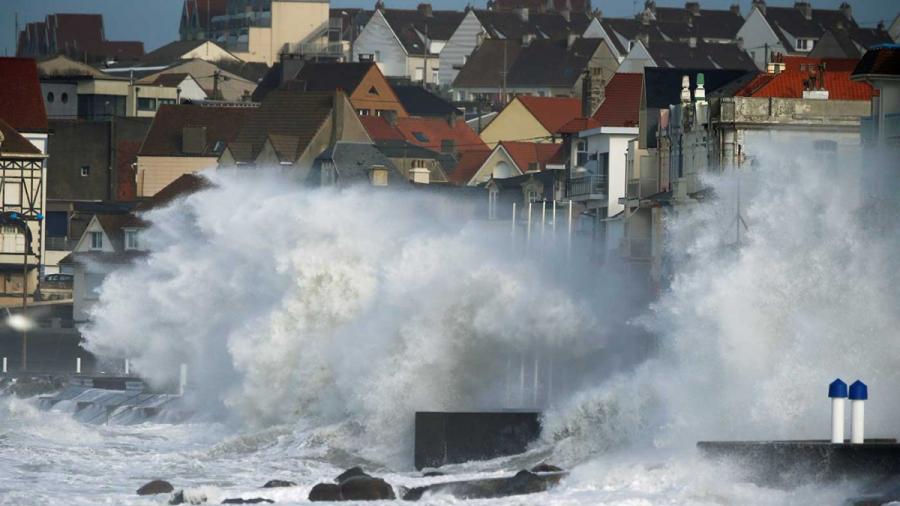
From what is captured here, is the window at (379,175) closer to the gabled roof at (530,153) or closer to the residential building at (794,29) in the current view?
the gabled roof at (530,153)

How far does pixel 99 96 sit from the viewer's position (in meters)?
126

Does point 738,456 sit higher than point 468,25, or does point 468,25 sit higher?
point 468,25

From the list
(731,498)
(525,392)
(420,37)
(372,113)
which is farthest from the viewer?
(420,37)

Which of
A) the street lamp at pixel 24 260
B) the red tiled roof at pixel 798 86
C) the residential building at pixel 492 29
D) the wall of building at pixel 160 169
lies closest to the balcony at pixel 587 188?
the red tiled roof at pixel 798 86

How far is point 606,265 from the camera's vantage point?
59.4 meters

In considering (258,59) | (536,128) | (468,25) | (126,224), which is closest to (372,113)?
(536,128)

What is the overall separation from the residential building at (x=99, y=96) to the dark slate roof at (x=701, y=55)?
87.2 ft

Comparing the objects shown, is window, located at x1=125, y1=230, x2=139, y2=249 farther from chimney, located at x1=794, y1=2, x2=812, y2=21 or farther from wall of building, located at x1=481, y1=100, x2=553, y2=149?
chimney, located at x1=794, y1=2, x2=812, y2=21

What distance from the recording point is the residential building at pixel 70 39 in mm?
179000

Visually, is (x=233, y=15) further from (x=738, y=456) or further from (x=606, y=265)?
(x=738, y=456)

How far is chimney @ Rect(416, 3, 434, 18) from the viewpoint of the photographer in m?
158

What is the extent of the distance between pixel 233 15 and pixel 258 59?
1115cm

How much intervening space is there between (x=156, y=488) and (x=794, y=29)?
106 metres

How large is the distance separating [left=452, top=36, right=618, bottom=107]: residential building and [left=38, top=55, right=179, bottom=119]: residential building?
18865 millimetres
